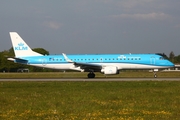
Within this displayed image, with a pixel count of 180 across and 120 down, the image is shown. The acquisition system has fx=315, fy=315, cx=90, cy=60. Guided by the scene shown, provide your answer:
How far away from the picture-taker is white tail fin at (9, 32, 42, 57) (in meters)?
41.6

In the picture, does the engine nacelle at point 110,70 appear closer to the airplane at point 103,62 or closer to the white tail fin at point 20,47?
the airplane at point 103,62

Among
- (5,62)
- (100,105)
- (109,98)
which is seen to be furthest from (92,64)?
(5,62)

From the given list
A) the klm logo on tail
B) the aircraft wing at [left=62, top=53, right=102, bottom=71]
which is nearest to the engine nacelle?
the aircraft wing at [left=62, top=53, right=102, bottom=71]

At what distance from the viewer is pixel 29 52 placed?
137ft

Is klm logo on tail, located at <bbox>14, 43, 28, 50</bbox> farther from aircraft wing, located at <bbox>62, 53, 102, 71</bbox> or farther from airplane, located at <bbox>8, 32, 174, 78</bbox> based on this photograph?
aircraft wing, located at <bbox>62, 53, 102, 71</bbox>

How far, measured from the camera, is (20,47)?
4206 cm

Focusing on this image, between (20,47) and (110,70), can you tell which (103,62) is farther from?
(20,47)

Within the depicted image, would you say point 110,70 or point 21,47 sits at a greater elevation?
point 21,47

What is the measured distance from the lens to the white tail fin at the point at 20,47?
41594 mm

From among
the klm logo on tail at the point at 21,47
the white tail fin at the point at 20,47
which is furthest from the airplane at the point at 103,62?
the klm logo on tail at the point at 21,47

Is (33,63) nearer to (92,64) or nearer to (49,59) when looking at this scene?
(49,59)

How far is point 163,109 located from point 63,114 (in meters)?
3.75

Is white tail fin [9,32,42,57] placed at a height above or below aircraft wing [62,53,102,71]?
above

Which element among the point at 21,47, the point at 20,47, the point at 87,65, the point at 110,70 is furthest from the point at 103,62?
the point at 20,47
